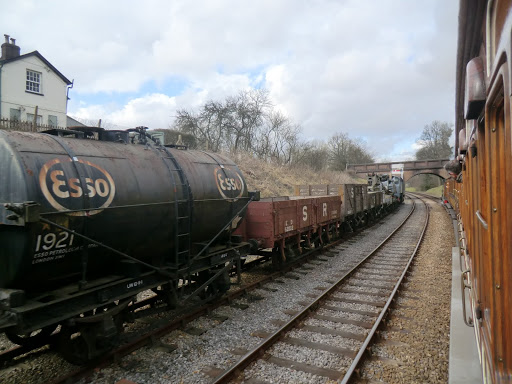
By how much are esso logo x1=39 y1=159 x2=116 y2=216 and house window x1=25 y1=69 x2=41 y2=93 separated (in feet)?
80.9

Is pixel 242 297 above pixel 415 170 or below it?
below

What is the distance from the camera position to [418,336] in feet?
19.4

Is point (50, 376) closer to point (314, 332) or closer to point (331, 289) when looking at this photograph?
point (314, 332)

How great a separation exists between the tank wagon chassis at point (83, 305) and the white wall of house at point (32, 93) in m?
21.9

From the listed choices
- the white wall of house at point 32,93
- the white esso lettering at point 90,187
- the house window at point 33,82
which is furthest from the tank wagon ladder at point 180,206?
the house window at point 33,82

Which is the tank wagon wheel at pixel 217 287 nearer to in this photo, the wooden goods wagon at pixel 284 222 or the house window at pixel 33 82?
the wooden goods wagon at pixel 284 222

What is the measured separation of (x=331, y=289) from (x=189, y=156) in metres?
4.60

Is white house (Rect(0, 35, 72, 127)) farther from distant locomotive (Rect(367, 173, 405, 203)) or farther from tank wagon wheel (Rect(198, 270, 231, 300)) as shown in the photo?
distant locomotive (Rect(367, 173, 405, 203))

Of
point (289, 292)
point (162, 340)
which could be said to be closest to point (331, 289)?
point (289, 292)

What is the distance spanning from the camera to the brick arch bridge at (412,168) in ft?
170

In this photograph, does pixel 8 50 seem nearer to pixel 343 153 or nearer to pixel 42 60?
pixel 42 60

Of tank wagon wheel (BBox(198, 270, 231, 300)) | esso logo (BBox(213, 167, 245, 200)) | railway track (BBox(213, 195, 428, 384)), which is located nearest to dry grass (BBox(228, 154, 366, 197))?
railway track (BBox(213, 195, 428, 384))

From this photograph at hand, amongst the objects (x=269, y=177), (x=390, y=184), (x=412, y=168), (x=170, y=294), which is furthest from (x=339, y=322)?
(x=412, y=168)

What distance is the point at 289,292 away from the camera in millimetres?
8203
